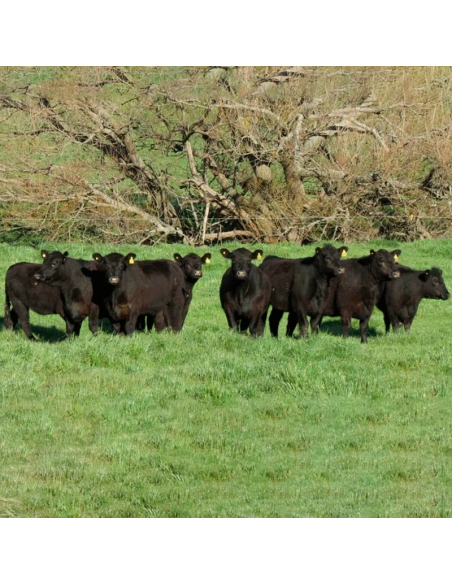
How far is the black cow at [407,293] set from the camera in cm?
1664

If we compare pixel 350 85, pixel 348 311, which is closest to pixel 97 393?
pixel 348 311

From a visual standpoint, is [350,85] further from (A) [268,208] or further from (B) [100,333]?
(B) [100,333]

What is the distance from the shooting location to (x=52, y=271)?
611 inches

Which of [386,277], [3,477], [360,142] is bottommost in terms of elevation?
[3,477]

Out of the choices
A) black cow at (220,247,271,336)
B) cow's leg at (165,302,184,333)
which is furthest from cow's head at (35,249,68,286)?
black cow at (220,247,271,336)

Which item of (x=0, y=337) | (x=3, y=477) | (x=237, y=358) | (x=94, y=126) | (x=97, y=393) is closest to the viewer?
(x=3, y=477)

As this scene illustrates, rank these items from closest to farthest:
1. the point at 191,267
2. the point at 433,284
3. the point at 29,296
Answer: the point at 29,296
the point at 191,267
the point at 433,284

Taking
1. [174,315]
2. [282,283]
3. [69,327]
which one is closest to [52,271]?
[69,327]

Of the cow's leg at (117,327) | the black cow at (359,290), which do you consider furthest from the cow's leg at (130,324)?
the black cow at (359,290)

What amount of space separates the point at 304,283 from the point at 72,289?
3.33 meters

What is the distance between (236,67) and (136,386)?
16425mm

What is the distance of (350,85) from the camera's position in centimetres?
2856

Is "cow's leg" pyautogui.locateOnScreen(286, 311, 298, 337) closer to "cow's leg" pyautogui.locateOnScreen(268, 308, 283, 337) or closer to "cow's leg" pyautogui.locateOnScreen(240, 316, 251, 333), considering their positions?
"cow's leg" pyautogui.locateOnScreen(268, 308, 283, 337)

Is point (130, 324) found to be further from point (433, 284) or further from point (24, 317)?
point (433, 284)
